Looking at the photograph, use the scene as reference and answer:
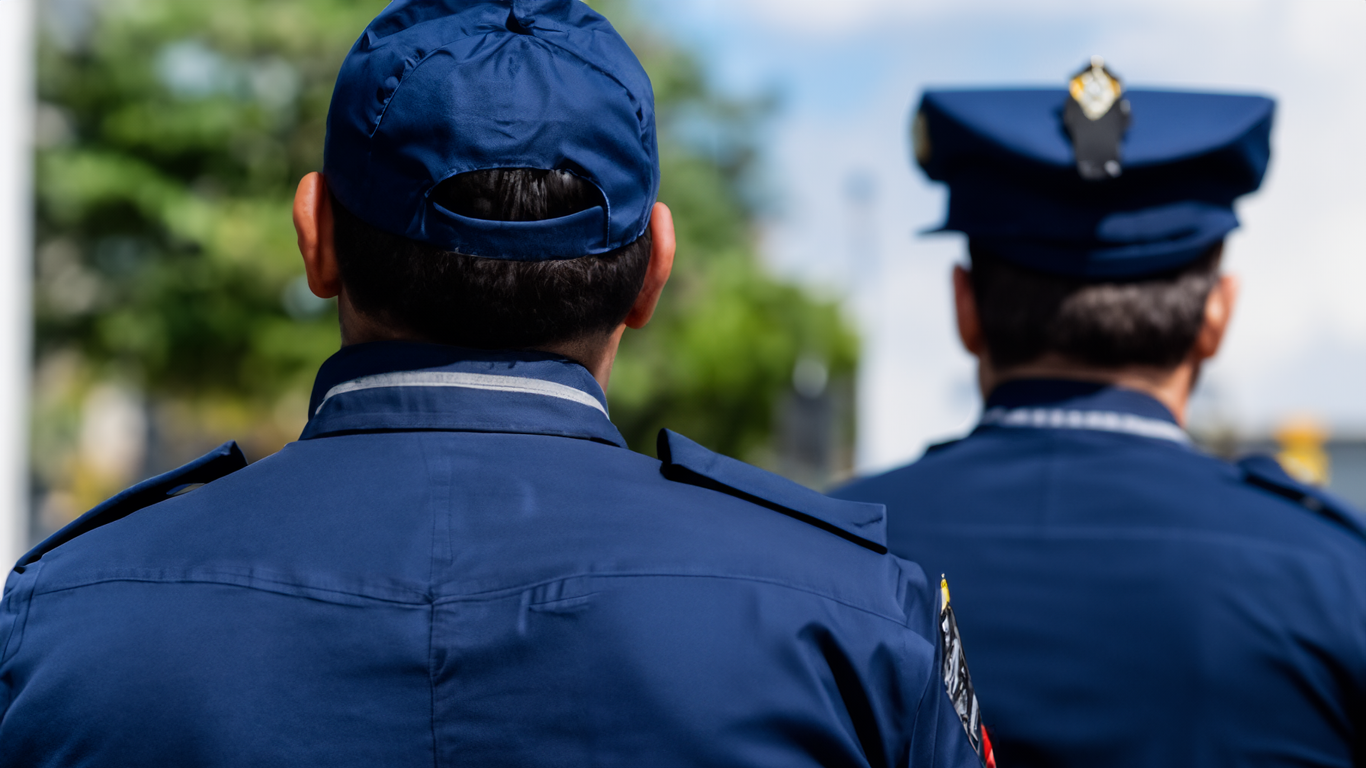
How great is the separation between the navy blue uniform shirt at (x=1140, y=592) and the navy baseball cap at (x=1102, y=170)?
223 millimetres

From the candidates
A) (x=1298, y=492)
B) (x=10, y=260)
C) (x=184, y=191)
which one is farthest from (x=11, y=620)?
(x=184, y=191)

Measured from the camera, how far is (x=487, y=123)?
1.24m

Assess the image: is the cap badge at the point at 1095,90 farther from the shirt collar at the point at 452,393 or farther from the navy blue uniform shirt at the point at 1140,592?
the shirt collar at the point at 452,393

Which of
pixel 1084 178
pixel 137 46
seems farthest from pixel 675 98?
pixel 1084 178

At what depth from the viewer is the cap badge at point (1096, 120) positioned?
85.0 inches

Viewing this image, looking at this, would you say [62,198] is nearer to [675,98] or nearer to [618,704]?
[675,98]

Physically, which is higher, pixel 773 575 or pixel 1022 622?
pixel 773 575

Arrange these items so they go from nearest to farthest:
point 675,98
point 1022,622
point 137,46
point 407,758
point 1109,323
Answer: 1. point 407,758
2. point 1022,622
3. point 1109,323
4. point 137,46
5. point 675,98

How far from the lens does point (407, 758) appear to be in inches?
44.1

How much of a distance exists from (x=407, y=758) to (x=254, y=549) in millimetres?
221

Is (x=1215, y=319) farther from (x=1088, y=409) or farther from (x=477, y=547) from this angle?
(x=477, y=547)

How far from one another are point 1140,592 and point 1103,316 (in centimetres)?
43

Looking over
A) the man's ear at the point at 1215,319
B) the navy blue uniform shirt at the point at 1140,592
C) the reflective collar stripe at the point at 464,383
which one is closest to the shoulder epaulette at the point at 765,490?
the reflective collar stripe at the point at 464,383

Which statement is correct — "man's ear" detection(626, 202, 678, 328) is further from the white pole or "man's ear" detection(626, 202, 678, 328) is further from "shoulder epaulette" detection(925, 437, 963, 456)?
the white pole
